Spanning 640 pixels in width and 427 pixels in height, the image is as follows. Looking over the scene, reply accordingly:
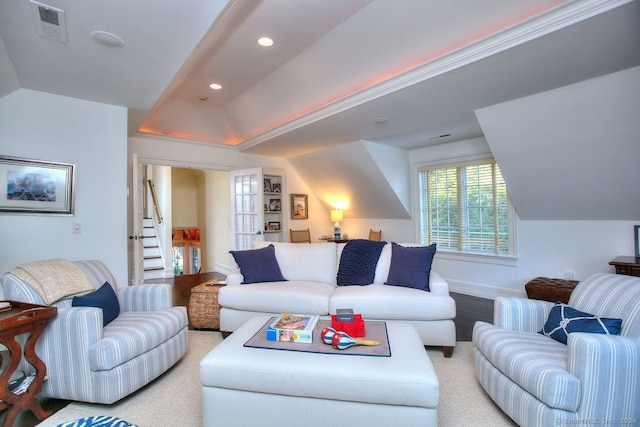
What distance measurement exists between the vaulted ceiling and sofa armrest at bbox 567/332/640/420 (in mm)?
1879

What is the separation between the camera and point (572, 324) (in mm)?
1785

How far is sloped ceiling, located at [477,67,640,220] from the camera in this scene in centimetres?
275

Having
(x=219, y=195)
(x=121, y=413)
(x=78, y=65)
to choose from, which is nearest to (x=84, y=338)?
(x=121, y=413)

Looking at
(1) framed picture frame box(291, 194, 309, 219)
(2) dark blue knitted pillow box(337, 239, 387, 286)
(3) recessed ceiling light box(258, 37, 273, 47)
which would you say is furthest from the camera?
(1) framed picture frame box(291, 194, 309, 219)

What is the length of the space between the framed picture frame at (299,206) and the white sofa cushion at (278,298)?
329 cm

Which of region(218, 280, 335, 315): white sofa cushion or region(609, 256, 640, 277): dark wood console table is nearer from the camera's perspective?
region(218, 280, 335, 315): white sofa cushion

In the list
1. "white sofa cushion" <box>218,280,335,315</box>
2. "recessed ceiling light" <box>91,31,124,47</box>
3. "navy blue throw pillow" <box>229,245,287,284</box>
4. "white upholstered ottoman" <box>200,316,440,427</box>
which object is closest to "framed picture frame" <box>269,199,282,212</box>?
"navy blue throw pillow" <box>229,245,287,284</box>

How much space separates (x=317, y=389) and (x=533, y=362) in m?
1.06

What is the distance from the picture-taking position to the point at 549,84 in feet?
9.25

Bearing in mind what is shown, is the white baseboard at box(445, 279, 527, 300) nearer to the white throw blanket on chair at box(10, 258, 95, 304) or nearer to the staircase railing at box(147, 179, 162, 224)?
the white throw blanket on chair at box(10, 258, 95, 304)

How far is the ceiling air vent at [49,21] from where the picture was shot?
1.89 m

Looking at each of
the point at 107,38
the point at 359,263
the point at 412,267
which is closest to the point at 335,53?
the point at 107,38

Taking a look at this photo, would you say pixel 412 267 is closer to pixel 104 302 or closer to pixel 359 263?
pixel 359 263

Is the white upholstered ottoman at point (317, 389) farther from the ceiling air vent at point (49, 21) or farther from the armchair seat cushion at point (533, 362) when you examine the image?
the ceiling air vent at point (49, 21)
